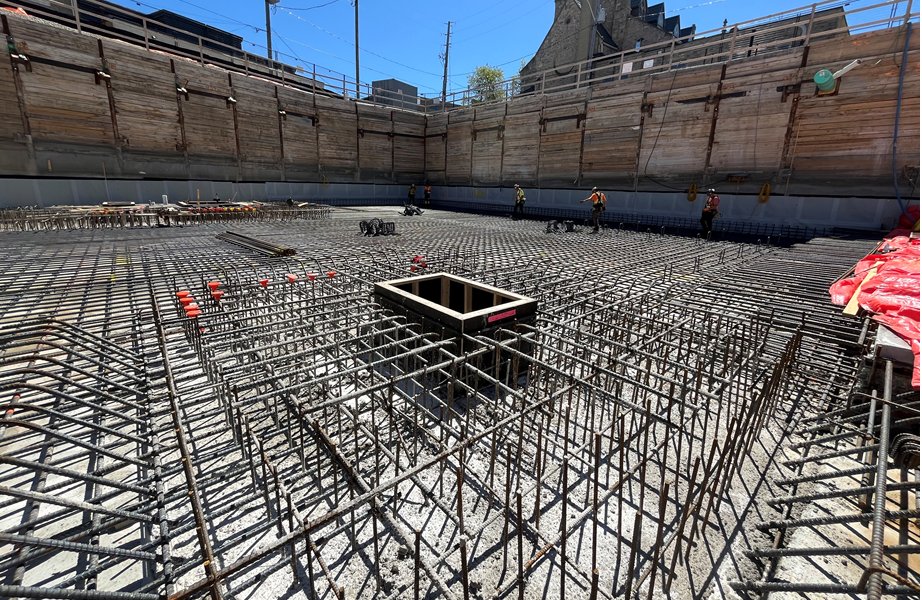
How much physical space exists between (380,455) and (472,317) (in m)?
1.86

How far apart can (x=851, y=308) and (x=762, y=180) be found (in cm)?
1497

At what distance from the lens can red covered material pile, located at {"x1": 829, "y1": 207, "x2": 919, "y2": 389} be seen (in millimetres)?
4969

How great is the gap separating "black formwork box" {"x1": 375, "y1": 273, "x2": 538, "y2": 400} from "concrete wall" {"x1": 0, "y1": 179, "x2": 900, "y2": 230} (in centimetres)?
1810

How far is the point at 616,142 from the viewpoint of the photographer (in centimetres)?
2261

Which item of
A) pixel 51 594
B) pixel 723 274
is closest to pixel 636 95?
pixel 723 274

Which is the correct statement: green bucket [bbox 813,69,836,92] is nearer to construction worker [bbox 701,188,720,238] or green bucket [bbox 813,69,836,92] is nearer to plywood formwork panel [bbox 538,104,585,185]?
construction worker [bbox 701,188,720,238]

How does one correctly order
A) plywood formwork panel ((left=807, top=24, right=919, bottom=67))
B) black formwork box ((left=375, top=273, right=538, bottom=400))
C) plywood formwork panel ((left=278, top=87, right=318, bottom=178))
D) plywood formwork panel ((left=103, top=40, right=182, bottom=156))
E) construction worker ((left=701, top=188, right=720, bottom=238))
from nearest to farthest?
black formwork box ((left=375, top=273, right=538, bottom=400)) < plywood formwork panel ((left=807, top=24, right=919, bottom=67)) < construction worker ((left=701, top=188, right=720, bottom=238)) < plywood formwork panel ((left=103, top=40, right=182, bottom=156)) < plywood formwork panel ((left=278, top=87, right=318, bottom=178))

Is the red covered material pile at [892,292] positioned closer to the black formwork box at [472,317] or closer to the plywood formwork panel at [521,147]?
the black formwork box at [472,317]

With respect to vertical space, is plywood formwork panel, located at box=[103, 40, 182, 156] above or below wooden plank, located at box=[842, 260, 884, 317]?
above

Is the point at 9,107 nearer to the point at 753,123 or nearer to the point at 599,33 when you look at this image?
the point at 753,123

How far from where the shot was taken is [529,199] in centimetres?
2730

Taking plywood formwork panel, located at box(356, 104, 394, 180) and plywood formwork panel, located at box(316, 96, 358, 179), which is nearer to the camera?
plywood formwork panel, located at box(316, 96, 358, 179)

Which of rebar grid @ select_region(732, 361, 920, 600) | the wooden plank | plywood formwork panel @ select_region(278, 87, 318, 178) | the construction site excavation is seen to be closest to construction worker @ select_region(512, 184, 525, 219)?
the construction site excavation

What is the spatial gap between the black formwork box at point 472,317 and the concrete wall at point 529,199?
18.1m
